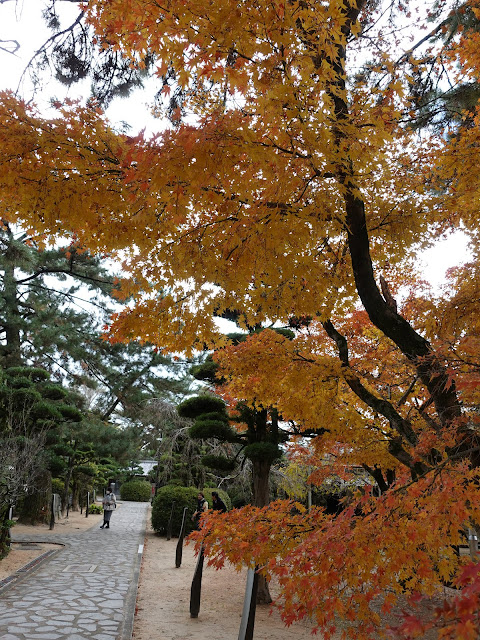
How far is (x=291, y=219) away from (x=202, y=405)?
7.89m

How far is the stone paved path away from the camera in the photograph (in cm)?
601

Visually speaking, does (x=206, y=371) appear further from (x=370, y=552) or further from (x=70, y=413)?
(x=370, y=552)

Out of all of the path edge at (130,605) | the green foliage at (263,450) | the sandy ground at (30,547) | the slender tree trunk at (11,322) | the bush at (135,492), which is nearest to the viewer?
the path edge at (130,605)

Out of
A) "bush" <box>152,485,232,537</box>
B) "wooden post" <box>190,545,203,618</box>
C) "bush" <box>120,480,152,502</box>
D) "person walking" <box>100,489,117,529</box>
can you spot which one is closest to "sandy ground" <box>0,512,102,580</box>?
"person walking" <box>100,489,117,529</box>

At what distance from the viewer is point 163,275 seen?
4.43m

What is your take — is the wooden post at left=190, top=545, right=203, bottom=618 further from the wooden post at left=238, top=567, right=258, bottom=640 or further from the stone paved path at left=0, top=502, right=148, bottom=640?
the wooden post at left=238, top=567, right=258, bottom=640

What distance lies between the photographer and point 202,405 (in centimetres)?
1101

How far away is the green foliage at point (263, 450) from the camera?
9.38m

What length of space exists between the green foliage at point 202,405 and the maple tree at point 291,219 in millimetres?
5006

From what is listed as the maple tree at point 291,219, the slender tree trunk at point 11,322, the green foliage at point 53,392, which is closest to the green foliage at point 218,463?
the maple tree at point 291,219

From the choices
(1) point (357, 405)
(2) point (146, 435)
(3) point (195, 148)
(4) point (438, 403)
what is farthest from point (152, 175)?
(2) point (146, 435)

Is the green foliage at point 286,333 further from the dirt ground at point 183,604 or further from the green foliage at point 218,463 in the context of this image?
the dirt ground at point 183,604

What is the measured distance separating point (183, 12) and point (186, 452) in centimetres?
1896

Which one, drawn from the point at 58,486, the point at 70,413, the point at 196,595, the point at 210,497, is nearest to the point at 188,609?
the point at 196,595
